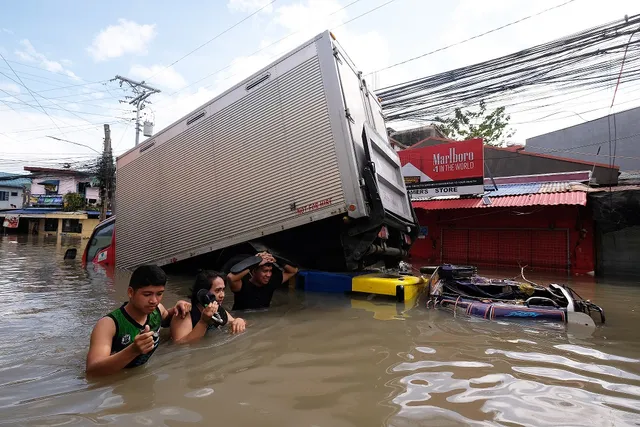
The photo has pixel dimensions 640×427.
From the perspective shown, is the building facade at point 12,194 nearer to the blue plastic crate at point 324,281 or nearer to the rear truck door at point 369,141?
the blue plastic crate at point 324,281

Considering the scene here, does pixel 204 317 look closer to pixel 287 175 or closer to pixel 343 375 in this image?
pixel 343 375

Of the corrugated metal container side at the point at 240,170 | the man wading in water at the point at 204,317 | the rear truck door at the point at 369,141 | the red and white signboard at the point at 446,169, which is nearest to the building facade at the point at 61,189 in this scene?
the red and white signboard at the point at 446,169

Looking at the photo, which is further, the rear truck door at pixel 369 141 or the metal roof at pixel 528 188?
the metal roof at pixel 528 188

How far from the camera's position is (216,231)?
602cm

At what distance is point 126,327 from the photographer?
2.52 meters

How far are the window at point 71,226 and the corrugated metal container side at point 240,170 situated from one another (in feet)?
91.4

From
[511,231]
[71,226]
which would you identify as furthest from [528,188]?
[71,226]

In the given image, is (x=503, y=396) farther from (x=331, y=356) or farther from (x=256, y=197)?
(x=256, y=197)

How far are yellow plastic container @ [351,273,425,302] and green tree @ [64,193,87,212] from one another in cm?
3298

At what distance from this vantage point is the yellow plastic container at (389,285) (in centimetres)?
478

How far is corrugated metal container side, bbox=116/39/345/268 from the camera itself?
16.4 feet

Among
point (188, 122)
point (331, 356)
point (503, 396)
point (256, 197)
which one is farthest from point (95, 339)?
point (188, 122)

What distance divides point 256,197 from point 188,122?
2160 millimetres

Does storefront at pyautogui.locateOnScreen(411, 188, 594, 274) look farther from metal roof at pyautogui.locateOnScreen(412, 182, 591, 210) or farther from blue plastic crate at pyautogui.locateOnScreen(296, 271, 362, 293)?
blue plastic crate at pyautogui.locateOnScreen(296, 271, 362, 293)
